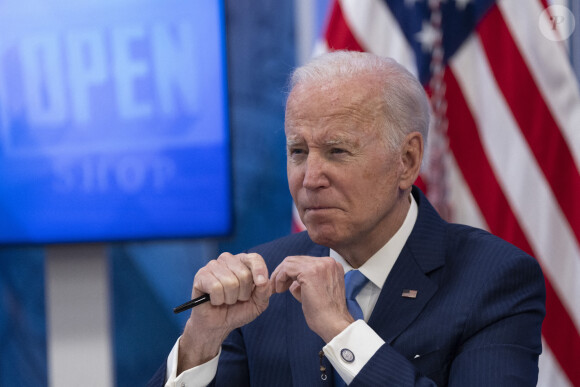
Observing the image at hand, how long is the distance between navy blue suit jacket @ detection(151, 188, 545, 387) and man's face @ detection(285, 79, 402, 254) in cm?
20

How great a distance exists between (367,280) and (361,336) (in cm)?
30

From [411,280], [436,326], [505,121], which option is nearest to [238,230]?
[505,121]

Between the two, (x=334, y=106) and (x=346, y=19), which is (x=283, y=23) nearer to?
(x=346, y=19)

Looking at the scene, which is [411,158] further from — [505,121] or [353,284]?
[505,121]

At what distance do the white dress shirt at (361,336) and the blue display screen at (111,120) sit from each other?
1003mm

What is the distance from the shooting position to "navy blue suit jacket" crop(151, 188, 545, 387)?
159 centimetres

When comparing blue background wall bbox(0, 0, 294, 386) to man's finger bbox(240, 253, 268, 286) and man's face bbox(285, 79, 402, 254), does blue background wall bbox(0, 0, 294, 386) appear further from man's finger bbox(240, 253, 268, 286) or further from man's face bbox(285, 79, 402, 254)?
man's finger bbox(240, 253, 268, 286)

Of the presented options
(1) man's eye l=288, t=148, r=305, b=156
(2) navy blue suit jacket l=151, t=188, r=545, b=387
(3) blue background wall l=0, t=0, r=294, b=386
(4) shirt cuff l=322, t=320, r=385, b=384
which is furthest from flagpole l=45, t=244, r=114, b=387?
(4) shirt cuff l=322, t=320, r=385, b=384

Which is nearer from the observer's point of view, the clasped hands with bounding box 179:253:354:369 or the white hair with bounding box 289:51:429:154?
the clasped hands with bounding box 179:253:354:369

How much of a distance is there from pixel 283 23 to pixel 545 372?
1.99 meters

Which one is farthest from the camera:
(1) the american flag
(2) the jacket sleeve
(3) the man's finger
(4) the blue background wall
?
(4) the blue background wall

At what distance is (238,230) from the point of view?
3.40m

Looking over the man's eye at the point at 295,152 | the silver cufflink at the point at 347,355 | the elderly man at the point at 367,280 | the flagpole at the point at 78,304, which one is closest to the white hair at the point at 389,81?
the elderly man at the point at 367,280

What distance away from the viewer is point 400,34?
285 centimetres
